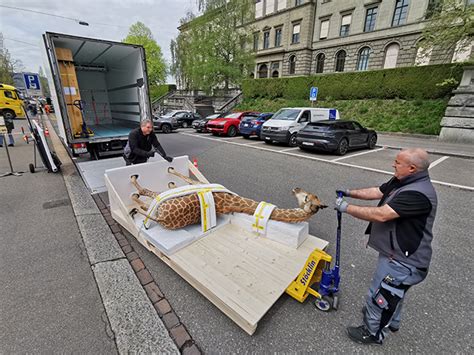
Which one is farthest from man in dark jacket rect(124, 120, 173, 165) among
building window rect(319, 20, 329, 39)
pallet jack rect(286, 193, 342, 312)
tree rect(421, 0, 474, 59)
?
building window rect(319, 20, 329, 39)

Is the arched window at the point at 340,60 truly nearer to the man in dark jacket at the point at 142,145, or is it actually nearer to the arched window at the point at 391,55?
the arched window at the point at 391,55

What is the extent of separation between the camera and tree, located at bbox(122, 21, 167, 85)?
40.9 meters

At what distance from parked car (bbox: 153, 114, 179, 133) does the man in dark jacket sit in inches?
475

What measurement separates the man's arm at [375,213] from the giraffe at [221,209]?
911mm

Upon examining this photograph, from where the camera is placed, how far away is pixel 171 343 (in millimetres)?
1971

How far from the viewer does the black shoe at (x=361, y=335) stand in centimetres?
193

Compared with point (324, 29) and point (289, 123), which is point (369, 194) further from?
point (324, 29)

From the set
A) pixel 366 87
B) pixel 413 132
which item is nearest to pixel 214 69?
pixel 366 87

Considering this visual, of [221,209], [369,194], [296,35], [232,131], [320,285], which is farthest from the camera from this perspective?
[296,35]

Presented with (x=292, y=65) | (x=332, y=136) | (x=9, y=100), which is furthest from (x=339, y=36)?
(x=9, y=100)

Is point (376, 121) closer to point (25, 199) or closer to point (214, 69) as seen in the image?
point (214, 69)

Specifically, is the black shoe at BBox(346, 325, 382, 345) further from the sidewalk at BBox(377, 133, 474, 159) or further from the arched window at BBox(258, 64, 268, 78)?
the arched window at BBox(258, 64, 268, 78)

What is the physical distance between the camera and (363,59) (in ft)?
87.9

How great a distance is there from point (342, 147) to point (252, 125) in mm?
5566
